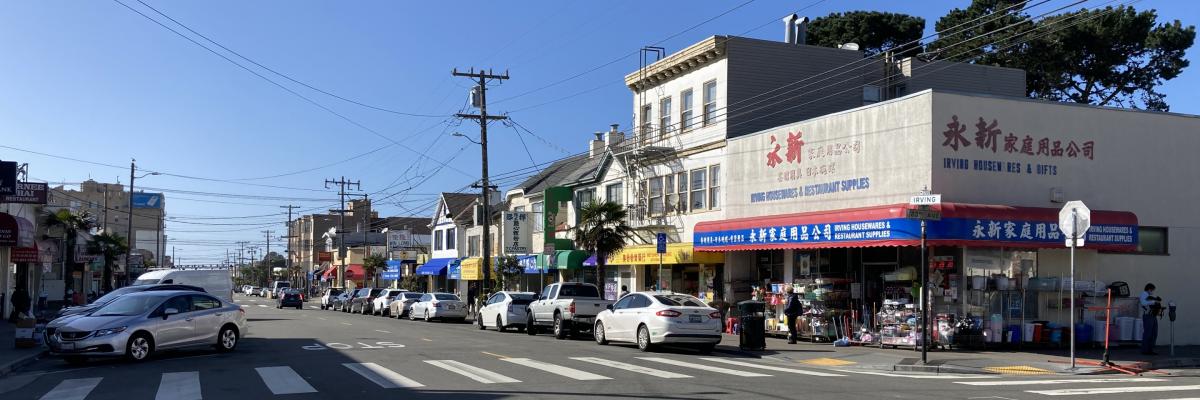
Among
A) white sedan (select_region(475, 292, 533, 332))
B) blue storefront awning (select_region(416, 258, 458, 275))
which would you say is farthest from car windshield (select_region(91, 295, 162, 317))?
blue storefront awning (select_region(416, 258, 458, 275))

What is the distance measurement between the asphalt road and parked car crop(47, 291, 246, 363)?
0.33 metres

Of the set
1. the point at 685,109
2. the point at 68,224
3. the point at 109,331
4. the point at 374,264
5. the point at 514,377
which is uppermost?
the point at 685,109

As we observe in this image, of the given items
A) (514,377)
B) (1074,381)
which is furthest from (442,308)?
(1074,381)

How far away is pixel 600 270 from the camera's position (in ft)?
110

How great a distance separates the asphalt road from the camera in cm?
1297

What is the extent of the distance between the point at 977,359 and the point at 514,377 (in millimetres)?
9875

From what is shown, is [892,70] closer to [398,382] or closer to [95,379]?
[398,382]

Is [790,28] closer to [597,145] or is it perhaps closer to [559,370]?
[597,145]

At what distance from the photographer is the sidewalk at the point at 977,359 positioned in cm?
1780

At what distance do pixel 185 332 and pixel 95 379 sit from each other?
13.4 ft

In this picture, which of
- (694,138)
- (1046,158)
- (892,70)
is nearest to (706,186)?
(694,138)

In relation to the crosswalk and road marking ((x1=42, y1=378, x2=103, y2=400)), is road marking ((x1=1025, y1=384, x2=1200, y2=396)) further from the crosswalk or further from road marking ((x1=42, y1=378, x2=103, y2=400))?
road marking ((x1=42, y1=378, x2=103, y2=400))

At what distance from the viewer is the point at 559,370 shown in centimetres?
1611

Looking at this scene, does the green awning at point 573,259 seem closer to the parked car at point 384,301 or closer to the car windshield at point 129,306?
the parked car at point 384,301
